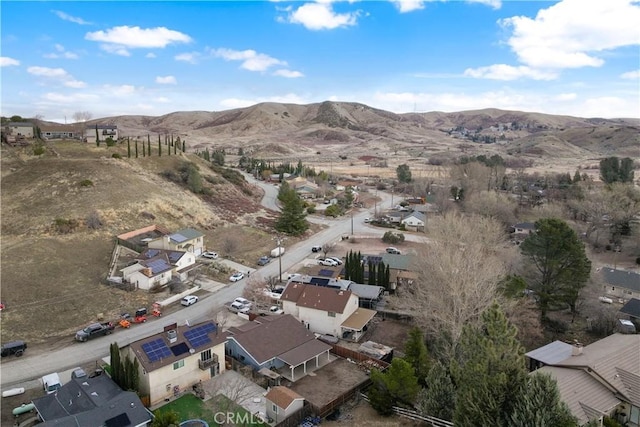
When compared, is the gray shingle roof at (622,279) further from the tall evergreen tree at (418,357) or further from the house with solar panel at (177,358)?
the house with solar panel at (177,358)

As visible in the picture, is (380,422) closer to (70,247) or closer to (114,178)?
(70,247)

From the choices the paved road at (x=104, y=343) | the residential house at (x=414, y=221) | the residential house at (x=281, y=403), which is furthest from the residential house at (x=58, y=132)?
the residential house at (x=281, y=403)

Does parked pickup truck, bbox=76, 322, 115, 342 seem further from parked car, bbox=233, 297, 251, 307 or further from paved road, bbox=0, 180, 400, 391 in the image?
parked car, bbox=233, 297, 251, 307

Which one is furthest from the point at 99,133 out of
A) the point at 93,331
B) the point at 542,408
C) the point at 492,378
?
the point at 542,408

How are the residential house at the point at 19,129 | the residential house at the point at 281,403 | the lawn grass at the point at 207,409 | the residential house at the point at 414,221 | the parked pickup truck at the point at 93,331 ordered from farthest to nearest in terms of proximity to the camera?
the residential house at the point at 19,129, the residential house at the point at 414,221, the parked pickup truck at the point at 93,331, the lawn grass at the point at 207,409, the residential house at the point at 281,403

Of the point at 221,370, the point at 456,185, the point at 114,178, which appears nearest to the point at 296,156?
the point at 456,185

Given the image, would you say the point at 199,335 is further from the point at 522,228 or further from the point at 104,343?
the point at 522,228
